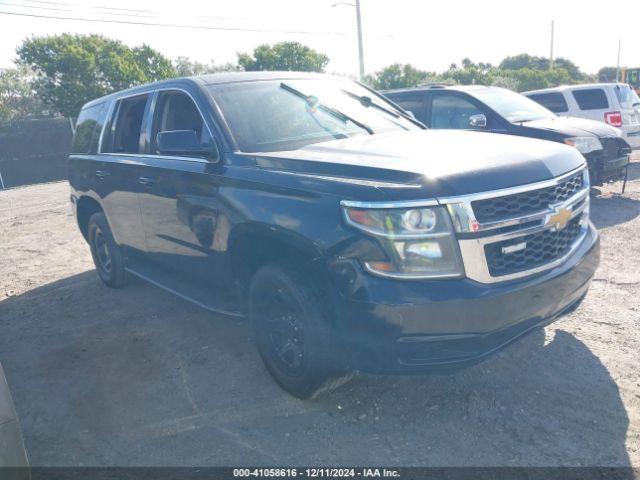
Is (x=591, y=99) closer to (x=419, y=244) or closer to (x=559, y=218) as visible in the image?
(x=559, y=218)

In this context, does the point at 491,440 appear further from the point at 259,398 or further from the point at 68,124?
the point at 68,124

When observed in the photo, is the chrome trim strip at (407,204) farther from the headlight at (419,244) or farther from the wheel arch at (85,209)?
the wheel arch at (85,209)

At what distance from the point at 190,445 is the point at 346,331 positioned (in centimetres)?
116

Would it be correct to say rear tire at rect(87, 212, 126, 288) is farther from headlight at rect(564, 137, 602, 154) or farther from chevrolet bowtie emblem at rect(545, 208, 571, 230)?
headlight at rect(564, 137, 602, 154)

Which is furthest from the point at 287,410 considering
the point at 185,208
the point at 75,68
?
the point at 75,68

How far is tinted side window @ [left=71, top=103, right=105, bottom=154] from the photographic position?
18.4ft

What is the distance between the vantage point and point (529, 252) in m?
2.81

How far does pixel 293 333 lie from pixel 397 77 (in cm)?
3544

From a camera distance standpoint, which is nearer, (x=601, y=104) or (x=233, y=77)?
(x=233, y=77)

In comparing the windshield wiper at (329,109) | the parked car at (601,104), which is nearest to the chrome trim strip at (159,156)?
the windshield wiper at (329,109)

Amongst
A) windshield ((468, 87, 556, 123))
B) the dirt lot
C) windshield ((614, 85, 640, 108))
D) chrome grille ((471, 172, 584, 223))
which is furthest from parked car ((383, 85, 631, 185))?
chrome grille ((471, 172, 584, 223))

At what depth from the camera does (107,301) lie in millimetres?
5633

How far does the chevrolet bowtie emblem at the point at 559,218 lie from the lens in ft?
9.40

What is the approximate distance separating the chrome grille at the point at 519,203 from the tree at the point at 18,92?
142 feet
